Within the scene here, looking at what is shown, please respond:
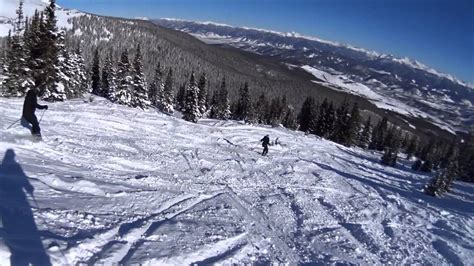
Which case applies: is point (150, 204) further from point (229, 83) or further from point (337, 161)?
point (229, 83)

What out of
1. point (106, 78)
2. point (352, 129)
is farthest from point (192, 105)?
point (352, 129)

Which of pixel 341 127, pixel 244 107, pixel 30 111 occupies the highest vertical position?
pixel 30 111

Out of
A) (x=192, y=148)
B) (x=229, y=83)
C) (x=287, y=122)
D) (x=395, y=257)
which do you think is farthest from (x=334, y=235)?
(x=229, y=83)

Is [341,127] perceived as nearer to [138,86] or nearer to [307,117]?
[307,117]

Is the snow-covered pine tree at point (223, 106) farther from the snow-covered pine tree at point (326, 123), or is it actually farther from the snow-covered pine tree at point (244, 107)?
the snow-covered pine tree at point (326, 123)

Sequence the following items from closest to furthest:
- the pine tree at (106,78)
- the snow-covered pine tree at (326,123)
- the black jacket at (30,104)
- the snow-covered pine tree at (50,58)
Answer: the black jacket at (30,104) → the snow-covered pine tree at (50,58) → the snow-covered pine tree at (326,123) → the pine tree at (106,78)

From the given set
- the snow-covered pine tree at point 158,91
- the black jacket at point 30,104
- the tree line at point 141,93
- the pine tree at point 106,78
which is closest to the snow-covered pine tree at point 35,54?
the tree line at point 141,93

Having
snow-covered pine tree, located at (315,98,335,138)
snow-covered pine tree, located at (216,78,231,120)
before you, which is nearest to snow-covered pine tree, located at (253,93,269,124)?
snow-covered pine tree, located at (216,78,231,120)

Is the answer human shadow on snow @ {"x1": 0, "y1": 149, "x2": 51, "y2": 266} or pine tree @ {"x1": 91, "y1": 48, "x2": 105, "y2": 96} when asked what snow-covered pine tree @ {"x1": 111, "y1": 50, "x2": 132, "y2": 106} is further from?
human shadow on snow @ {"x1": 0, "y1": 149, "x2": 51, "y2": 266}
